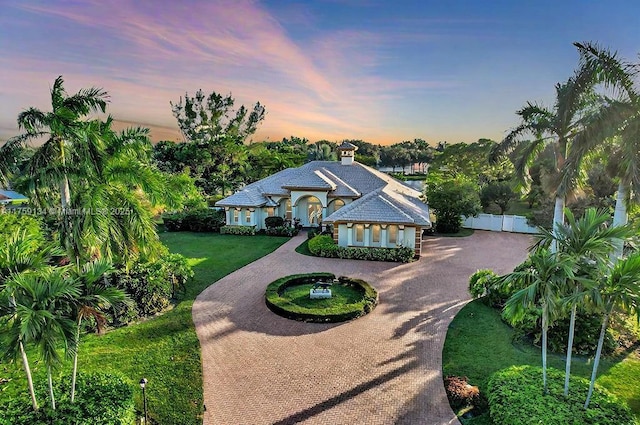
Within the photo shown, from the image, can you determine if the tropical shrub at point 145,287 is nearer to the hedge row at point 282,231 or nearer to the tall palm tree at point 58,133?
the tall palm tree at point 58,133

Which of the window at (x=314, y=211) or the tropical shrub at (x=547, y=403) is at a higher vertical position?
the window at (x=314, y=211)

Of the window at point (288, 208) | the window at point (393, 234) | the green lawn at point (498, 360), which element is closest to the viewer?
the green lawn at point (498, 360)

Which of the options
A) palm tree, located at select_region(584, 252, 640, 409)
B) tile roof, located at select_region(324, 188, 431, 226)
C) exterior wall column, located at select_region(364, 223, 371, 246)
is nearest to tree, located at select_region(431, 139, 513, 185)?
tile roof, located at select_region(324, 188, 431, 226)

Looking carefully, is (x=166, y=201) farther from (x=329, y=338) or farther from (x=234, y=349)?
(x=329, y=338)

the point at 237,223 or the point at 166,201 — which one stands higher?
the point at 166,201

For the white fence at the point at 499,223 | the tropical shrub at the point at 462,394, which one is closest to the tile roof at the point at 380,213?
the white fence at the point at 499,223

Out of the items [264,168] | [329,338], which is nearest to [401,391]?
[329,338]

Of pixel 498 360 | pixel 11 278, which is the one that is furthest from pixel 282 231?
pixel 11 278
